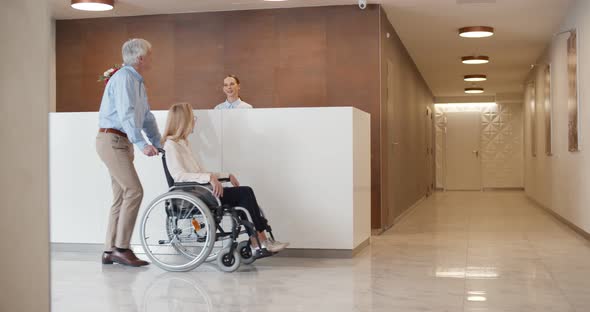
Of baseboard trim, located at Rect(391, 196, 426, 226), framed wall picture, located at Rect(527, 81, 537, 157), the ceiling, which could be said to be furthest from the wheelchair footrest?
framed wall picture, located at Rect(527, 81, 537, 157)

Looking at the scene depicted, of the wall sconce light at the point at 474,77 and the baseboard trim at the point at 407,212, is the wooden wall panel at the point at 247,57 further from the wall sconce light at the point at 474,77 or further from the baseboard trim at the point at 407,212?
the wall sconce light at the point at 474,77

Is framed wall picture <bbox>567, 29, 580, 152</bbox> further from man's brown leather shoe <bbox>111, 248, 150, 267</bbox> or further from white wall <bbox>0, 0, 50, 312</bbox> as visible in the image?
white wall <bbox>0, 0, 50, 312</bbox>

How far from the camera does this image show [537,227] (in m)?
8.62

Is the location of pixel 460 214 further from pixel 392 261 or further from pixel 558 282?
pixel 558 282

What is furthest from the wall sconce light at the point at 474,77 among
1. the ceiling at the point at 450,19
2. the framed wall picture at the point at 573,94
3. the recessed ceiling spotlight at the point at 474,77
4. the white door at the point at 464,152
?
the framed wall picture at the point at 573,94

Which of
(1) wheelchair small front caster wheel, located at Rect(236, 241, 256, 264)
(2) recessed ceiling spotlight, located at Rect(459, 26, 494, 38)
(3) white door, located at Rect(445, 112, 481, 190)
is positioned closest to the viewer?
(1) wheelchair small front caster wheel, located at Rect(236, 241, 256, 264)

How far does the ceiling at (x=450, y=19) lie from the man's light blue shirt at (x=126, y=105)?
3.01 m

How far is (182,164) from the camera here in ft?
16.8

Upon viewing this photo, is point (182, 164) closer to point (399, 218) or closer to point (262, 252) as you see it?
point (262, 252)

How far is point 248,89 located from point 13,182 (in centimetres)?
646

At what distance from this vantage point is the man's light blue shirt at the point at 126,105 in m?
5.13

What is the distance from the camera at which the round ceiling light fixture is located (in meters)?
7.84

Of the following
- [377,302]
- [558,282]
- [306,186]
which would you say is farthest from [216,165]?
[558,282]

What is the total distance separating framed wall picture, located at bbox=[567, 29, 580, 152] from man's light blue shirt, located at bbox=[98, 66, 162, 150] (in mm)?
4529
